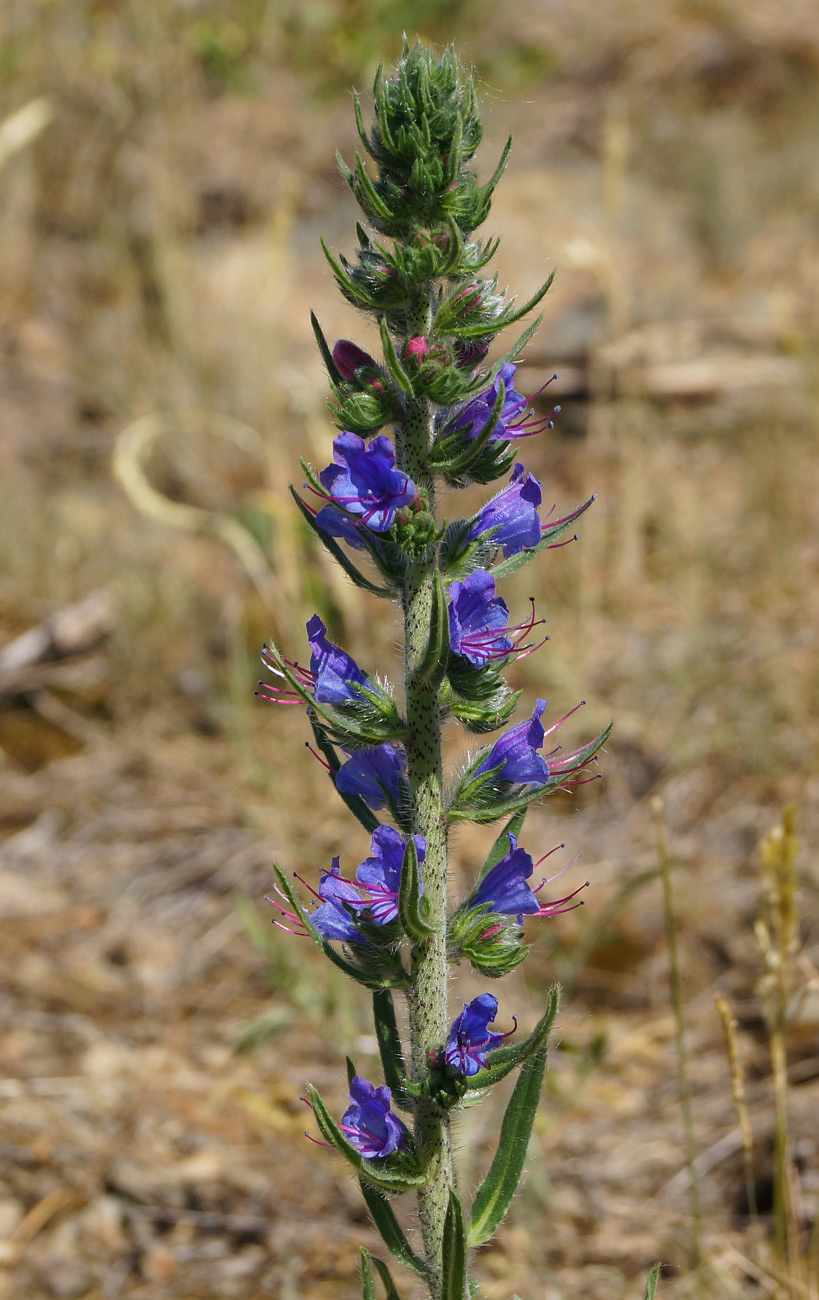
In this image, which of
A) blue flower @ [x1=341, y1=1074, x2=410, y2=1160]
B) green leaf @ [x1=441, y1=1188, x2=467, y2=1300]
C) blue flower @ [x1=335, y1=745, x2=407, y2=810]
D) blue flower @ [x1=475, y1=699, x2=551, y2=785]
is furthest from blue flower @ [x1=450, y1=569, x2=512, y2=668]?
green leaf @ [x1=441, y1=1188, x2=467, y2=1300]

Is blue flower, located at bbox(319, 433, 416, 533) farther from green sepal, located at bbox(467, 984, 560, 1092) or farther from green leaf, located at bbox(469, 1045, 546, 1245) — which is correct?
green leaf, located at bbox(469, 1045, 546, 1245)

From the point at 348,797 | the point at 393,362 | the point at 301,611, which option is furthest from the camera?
the point at 301,611

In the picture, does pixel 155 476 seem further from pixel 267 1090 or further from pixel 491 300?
pixel 491 300

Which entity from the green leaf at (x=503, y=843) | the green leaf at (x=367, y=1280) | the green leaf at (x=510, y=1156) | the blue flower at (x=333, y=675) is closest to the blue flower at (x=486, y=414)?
the blue flower at (x=333, y=675)

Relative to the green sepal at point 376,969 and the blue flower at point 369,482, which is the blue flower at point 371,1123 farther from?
the blue flower at point 369,482

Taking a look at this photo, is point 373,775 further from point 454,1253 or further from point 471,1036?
point 454,1253

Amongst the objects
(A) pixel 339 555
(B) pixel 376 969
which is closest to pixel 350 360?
(A) pixel 339 555
